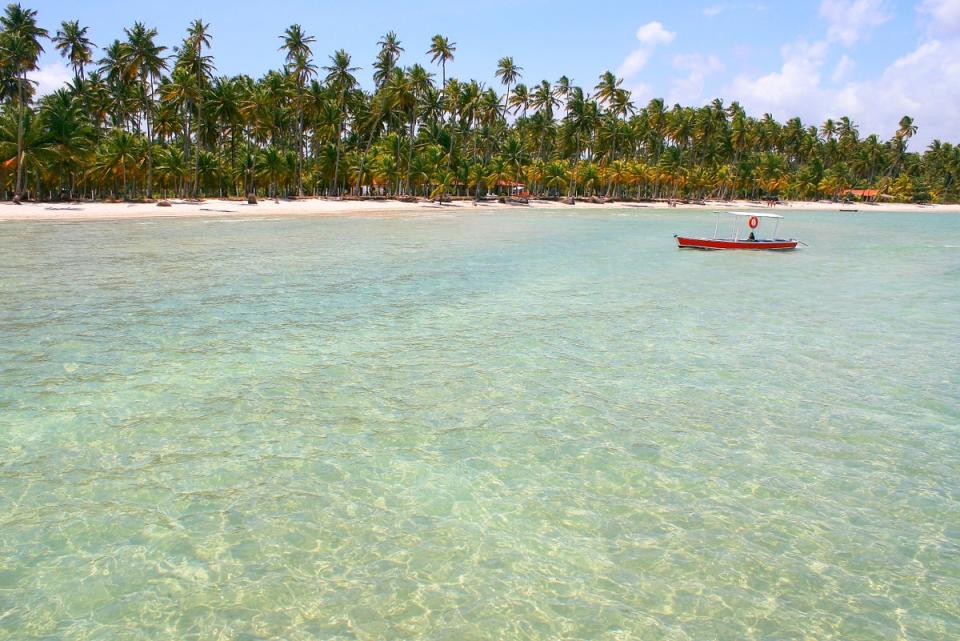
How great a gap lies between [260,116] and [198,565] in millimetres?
74987

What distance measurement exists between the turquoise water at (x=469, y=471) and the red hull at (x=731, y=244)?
1897 centimetres

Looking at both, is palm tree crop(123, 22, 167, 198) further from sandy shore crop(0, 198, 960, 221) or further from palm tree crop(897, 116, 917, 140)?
palm tree crop(897, 116, 917, 140)

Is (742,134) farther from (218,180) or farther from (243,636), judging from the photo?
(243,636)

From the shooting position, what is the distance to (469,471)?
29.5 feet

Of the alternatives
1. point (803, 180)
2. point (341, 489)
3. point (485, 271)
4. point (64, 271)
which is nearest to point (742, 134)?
point (803, 180)

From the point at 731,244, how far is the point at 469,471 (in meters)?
34.7

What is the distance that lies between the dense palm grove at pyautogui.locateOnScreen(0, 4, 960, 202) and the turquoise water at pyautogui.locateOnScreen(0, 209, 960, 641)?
50719mm

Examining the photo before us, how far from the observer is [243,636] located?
18.8ft

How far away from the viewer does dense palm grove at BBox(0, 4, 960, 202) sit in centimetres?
6219

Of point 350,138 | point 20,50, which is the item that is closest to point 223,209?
point 20,50

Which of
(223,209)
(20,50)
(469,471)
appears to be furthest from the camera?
(223,209)

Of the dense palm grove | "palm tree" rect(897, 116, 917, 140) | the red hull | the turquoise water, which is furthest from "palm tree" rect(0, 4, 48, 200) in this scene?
"palm tree" rect(897, 116, 917, 140)

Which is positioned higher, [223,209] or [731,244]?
[223,209]

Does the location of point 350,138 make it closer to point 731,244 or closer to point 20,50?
point 20,50
